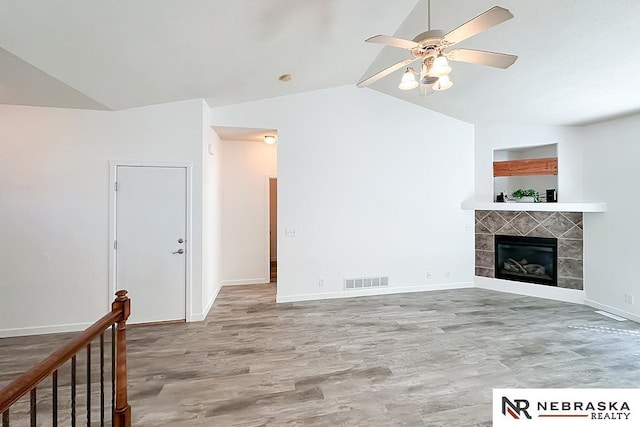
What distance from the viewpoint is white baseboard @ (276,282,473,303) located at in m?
4.80

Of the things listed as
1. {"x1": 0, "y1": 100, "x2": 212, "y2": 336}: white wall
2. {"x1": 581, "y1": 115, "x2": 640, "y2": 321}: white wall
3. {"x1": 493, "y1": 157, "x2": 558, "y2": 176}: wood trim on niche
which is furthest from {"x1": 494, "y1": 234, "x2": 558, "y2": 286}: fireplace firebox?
{"x1": 0, "y1": 100, "x2": 212, "y2": 336}: white wall

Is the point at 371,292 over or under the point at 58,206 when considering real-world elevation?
under

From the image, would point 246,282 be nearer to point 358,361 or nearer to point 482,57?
point 358,361

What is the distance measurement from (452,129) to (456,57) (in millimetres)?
3452

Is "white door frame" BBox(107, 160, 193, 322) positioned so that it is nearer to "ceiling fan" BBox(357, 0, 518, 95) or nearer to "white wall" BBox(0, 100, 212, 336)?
"white wall" BBox(0, 100, 212, 336)

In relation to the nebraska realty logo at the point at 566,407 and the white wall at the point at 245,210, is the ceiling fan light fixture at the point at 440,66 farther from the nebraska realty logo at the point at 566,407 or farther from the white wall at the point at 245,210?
the white wall at the point at 245,210

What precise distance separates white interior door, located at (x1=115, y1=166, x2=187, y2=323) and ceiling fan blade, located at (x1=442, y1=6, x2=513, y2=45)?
133 inches

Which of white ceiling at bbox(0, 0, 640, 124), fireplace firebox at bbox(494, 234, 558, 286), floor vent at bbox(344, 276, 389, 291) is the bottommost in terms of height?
floor vent at bbox(344, 276, 389, 291)

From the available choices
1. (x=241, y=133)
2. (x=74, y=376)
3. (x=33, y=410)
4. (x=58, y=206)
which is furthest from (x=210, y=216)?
(x=33, y=410)

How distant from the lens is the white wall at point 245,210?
570 cm

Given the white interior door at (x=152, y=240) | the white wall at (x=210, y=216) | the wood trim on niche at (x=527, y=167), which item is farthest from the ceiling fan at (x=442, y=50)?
the wood trim on niche at (x=527, y=167)

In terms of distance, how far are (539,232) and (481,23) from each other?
4.33 metres

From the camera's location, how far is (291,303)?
4.69 m

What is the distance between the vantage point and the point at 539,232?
4.99 m
